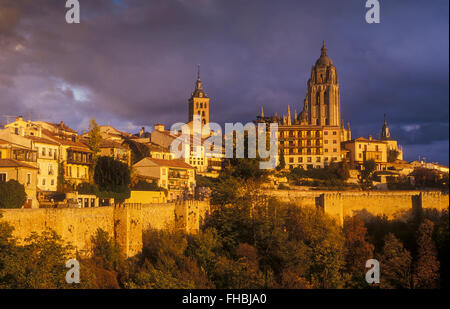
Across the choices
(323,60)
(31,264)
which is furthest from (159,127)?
(31,264)

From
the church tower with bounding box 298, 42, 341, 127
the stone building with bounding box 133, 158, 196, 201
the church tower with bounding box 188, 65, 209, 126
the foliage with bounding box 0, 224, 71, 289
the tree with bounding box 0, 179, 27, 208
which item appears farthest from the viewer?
the church tower with bounding box 188, 65, 209, 126

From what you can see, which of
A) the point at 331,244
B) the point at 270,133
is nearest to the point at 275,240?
the point at 331,244

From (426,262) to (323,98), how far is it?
61.0m

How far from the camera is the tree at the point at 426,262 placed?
34.9 m

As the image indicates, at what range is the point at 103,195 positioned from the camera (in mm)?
40531

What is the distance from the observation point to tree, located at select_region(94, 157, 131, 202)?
41.2 metres

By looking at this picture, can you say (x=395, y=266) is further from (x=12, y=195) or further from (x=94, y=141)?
(x=94, y=141)

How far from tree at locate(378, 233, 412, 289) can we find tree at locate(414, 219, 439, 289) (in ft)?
2.15

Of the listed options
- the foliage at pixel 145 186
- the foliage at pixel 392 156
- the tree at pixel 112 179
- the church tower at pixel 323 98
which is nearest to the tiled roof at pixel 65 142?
the tree at pixel 112 179

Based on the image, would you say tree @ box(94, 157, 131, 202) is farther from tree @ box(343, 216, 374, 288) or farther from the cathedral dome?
the cathedral dome

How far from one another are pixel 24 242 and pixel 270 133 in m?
40.1

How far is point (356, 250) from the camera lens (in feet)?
119

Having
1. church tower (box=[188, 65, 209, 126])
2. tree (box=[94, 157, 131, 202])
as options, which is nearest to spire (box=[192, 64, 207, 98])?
church tower (box=[188, 65, 209, 126])
